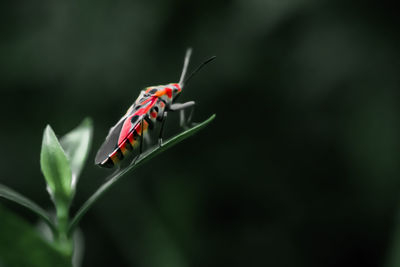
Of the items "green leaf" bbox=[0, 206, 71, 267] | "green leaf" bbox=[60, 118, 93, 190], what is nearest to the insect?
"green leaf" bbox=[60, 118, 93, 190]

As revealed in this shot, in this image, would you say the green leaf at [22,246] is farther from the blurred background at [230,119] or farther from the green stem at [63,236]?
the blurred background at [230,119]

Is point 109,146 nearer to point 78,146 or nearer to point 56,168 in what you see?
point 78,146

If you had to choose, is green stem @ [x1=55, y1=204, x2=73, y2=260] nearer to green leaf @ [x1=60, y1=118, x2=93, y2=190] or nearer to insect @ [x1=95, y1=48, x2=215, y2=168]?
green leaf @ [x1=60, y1=118, x2=93, y2=190]

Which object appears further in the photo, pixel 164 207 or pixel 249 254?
pixel 164 207

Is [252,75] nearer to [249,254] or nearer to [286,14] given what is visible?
[286,14]

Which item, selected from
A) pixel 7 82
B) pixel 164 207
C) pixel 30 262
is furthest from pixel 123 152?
pixel 7 82

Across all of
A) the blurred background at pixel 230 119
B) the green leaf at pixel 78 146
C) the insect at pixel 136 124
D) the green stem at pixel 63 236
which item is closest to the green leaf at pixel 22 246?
the green stem at pixel 63 236
